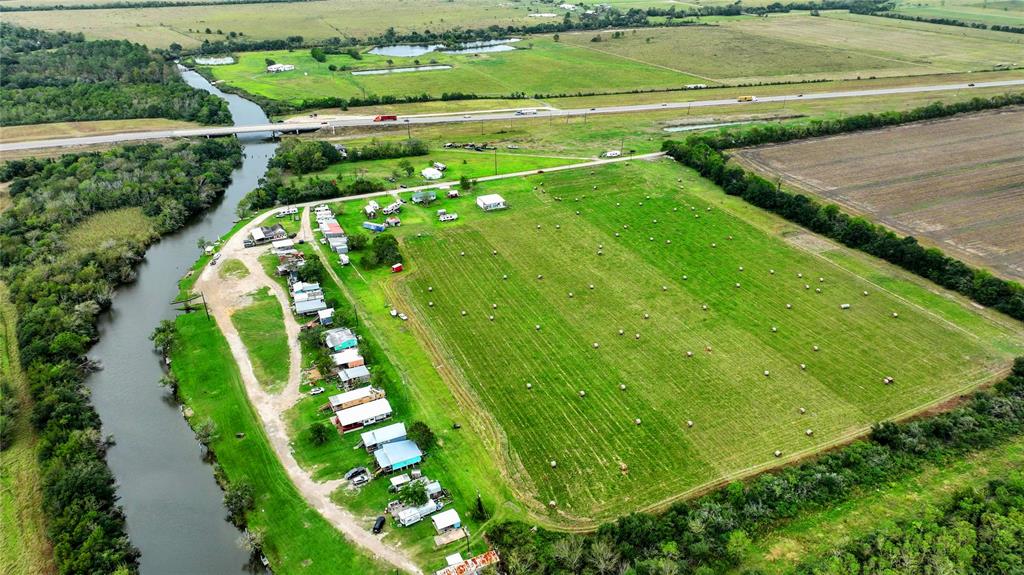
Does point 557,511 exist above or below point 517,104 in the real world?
below

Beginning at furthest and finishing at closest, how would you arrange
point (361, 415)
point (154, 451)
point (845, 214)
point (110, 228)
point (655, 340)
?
point (110, 228) → point (845, 214) → point (655, 340) → point (361, 415) → point (154, 451)

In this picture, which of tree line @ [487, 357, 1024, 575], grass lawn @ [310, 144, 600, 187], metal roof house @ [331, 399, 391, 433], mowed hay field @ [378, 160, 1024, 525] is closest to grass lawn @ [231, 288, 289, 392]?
metal roof house @ [331, 399, 391, 433]

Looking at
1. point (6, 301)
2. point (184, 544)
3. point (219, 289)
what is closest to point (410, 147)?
point (219, 289)

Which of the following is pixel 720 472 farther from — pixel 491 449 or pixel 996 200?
pixel 996 200

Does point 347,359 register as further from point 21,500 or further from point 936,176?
point 936,176

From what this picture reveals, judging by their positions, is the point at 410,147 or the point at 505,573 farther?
the point at 410,147

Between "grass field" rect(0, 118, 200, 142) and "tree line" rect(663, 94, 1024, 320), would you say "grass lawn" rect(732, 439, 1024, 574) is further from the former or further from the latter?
"grass field" rect(0, 118, 200, 142)

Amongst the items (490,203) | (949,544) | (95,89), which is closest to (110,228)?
(490,203)

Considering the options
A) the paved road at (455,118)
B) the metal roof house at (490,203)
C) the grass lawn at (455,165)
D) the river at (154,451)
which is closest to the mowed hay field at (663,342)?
the metal roof house at (490,203)
